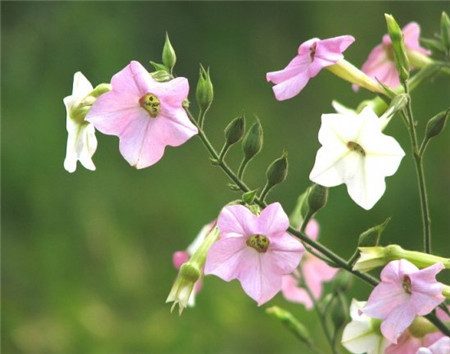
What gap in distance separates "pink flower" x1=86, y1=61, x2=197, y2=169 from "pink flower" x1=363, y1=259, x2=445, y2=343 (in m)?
0.17

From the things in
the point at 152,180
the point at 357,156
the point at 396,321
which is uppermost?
the point at 357,156

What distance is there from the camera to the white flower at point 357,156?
67cm

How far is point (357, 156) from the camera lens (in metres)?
0.70

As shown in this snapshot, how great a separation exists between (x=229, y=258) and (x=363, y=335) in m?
0.14

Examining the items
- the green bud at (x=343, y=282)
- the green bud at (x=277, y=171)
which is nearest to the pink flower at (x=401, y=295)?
the green bud at (x=277, y=171)

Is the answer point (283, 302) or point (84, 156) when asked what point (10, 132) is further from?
point (84, 156)

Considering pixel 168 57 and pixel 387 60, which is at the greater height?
pixel 168 57

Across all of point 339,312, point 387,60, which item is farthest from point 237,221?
point 387,60

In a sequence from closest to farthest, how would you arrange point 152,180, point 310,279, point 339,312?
point 339,312 → point 310,279 → point 152,180

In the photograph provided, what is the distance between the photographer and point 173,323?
1.94m

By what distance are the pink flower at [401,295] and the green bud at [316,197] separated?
3.2 inches

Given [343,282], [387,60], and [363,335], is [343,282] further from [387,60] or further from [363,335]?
[387,60]

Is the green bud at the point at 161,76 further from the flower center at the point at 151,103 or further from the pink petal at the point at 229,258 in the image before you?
the pink petal at the point at 229,258

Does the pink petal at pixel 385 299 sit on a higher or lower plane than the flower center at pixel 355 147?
lower
